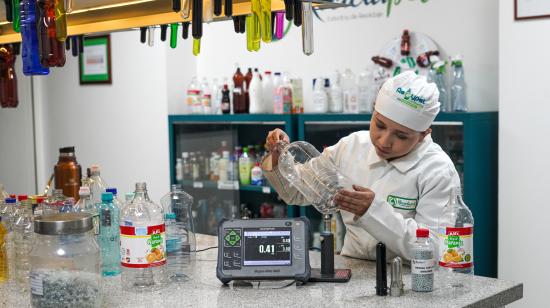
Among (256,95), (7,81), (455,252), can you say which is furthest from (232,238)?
(256,95)

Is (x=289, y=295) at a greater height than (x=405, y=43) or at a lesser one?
lesser

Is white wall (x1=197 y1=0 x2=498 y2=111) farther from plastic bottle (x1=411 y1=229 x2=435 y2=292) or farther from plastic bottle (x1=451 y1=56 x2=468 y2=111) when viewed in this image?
plastic bottle (x1=411 y1=229 x2=435 y2=292)

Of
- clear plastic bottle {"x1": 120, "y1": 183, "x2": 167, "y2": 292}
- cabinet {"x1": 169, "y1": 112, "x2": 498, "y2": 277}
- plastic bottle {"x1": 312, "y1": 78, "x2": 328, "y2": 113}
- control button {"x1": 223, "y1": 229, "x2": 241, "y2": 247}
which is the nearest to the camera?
clear plastic bottle {"x1": 120, "y1": 183, "x2": 167, "y2": 292}

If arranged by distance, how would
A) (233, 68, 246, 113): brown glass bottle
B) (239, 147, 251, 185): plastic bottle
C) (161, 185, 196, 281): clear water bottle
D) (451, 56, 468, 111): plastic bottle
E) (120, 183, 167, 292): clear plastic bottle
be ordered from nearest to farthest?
1. (120, 183, 167, 292): clear plastic bottle
2. (161, 185, 196, 281): clear water bottle
3. (451, 56, 468, 111): plastic bottle
4. (239, 147, 251, 185): plastic bottle
5. (233, 68, 246, 113): brown glass bottle

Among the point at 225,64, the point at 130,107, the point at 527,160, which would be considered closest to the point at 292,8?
the point at 527,160

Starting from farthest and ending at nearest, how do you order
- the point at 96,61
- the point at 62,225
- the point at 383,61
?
1. the point at 96,61
2. the point at 383,61
3. the point at 62,225

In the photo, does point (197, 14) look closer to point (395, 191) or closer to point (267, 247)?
point (267, 247)

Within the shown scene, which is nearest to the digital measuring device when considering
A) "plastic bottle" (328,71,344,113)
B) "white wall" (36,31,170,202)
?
"plastic bottle" (328,71,344,113)

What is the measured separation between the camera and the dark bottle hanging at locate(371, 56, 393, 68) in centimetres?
452

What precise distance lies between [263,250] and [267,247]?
17 mm

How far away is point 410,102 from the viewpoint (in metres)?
2.72

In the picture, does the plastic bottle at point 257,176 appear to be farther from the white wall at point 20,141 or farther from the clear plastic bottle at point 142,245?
the white wall at point 20,141

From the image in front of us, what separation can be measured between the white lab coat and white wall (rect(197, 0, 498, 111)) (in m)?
1.46

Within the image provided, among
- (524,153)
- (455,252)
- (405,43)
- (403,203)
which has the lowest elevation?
(455,252)
